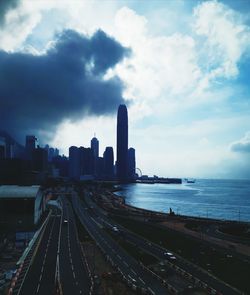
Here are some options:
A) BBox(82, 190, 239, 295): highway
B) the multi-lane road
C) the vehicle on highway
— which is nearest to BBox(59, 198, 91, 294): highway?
the multi-lane road

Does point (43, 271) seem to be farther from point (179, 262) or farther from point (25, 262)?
point (179, 262)

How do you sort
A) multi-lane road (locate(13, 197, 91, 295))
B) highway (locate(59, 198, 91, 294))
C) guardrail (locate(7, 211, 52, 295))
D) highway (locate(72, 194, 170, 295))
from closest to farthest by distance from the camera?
multi-lane road (locate(13, 197, 91, 295)), highway (locate(59, 198, 91, 294)), guardrail (locate(7, 211, 52, 295)), highway (locate(72, 194, 170, 295))

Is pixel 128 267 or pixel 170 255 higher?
pixel 170 255

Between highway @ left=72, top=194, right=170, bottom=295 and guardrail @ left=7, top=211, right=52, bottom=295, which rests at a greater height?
guardrail @ left=7, top=211, right=52, bottom=295

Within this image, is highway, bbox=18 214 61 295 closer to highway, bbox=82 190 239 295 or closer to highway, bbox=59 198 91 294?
highway, bbox=59 198 91 294

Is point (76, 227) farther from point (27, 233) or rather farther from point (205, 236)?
point (205, 236)

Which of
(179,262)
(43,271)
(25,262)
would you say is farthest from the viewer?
(179,262)

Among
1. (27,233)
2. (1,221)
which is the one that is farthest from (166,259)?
(1,221)

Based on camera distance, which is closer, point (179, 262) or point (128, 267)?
point (128, 267)

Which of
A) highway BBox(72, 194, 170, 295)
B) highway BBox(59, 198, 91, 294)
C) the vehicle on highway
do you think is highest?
the vehicle on highway

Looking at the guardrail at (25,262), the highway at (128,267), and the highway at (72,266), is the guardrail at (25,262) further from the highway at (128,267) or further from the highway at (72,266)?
the highway at (128,267)

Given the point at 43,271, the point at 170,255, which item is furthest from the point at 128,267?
the point at 43,271
